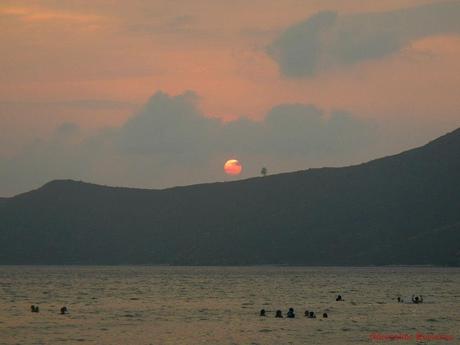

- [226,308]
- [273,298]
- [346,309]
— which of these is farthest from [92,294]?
[346,309]

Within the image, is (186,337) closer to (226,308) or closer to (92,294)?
(226,308)

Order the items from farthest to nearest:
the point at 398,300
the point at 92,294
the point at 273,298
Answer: the point at 92,294
the point at 273,298
the point at 398,300

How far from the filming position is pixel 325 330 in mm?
79500

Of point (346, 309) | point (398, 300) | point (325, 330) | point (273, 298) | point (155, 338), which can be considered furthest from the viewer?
point (273, 298)

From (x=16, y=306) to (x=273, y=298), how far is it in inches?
1357

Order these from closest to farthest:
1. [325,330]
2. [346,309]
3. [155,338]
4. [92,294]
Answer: [155,338] → [325,330] → [346,309] → [92,294]

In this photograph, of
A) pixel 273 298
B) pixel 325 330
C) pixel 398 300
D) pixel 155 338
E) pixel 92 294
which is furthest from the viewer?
pixel 92 294

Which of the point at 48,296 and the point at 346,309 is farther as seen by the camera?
the point at 48,296

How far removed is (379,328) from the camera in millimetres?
80438

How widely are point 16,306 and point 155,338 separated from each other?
39.1 meters

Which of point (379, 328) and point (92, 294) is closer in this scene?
point (379, 328)

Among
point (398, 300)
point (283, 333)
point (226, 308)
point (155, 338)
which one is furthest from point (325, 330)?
point (398, 300)

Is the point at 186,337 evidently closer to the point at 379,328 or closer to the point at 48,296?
the point at 379,328

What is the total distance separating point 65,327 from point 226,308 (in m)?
27.7
